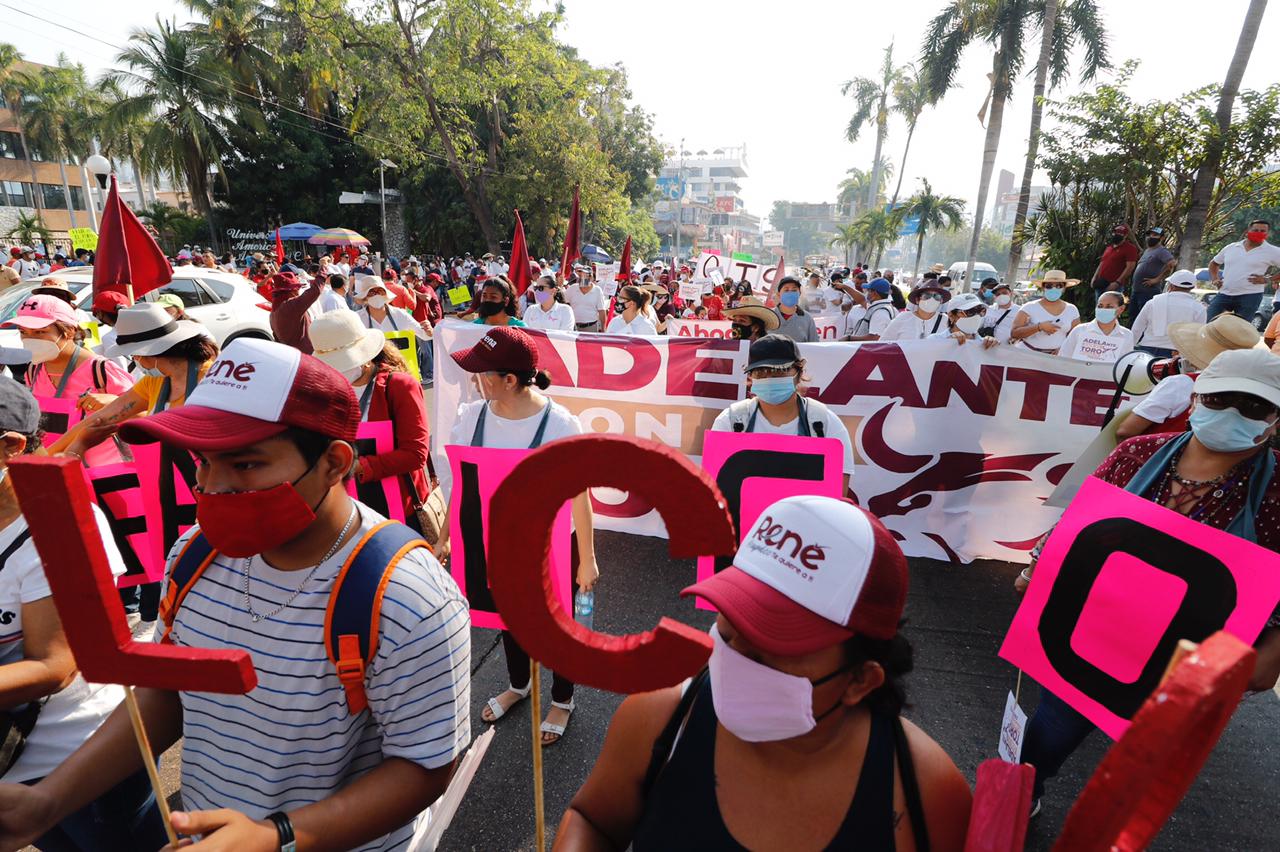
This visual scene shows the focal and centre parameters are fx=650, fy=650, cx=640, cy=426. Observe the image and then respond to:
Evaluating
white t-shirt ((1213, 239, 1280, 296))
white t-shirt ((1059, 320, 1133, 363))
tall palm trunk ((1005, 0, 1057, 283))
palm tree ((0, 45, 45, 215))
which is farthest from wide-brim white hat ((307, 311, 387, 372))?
palm tree ((0, 45, 45, 215))

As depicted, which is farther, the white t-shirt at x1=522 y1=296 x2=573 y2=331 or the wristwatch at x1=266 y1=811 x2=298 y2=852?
the white t-shirt at x1=522 y1=296 x2=573 y2=331

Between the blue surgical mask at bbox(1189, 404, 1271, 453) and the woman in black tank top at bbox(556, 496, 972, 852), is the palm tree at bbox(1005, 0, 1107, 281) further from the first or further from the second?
the woman in black tank top at bbox(556, 496, 972, 852)

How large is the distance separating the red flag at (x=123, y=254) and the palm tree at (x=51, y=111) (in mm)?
51575

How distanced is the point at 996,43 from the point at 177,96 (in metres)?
35.3

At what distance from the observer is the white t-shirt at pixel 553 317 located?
8305 mm

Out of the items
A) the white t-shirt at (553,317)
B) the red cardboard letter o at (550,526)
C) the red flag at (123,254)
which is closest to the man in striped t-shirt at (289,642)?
the red cardboard letter o at (550,526)

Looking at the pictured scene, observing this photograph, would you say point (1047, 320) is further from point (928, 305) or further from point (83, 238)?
point (83, 238)

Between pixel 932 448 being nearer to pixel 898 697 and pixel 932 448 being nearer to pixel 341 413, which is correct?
pixel 898 697

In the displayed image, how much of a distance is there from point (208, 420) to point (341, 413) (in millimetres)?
249

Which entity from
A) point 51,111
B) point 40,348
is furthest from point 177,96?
point 40,348

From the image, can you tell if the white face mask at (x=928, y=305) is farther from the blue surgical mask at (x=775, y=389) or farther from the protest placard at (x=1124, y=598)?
the protest placard at (x=1124, y=598)

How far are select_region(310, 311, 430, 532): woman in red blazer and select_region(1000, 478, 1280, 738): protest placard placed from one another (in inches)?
110

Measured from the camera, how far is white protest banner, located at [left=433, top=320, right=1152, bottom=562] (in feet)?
14.9

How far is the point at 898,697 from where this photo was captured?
134cm
